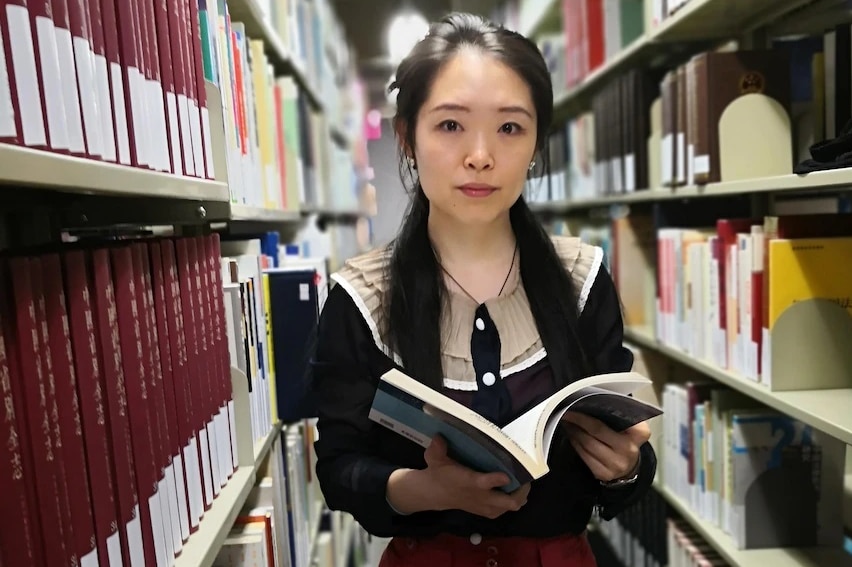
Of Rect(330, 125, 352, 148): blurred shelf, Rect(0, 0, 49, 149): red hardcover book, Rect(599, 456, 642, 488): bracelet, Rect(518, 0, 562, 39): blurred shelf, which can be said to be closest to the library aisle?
Rect(0, 0, 49, 149): red hardcover book

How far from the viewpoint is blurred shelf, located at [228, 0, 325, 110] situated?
4.83ft

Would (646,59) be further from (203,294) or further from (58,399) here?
(58,399)

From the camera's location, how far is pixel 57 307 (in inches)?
24.3

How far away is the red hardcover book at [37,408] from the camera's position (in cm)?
56

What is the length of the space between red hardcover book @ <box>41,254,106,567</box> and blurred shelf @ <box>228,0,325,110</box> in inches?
39.5

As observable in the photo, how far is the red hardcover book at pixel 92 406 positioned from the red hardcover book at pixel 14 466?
3.1 inches

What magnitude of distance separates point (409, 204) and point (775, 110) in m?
0.93

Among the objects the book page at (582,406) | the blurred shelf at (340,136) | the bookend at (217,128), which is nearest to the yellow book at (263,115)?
the bookend at (217,128)

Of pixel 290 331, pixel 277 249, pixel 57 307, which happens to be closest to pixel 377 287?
pixel 290 331

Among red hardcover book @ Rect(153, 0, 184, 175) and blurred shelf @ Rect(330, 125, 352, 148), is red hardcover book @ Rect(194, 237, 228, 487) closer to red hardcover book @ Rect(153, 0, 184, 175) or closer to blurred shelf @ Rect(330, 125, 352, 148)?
red hardcover book @ Rect(153, 0, 184, 175)

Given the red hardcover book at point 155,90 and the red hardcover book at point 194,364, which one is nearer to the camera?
the red hardcover book at point 155,90

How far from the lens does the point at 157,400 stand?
2.64 ft

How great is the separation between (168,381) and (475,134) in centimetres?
56

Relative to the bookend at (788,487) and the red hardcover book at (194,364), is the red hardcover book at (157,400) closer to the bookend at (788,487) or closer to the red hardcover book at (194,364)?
the red hardcover book at (194,364)
